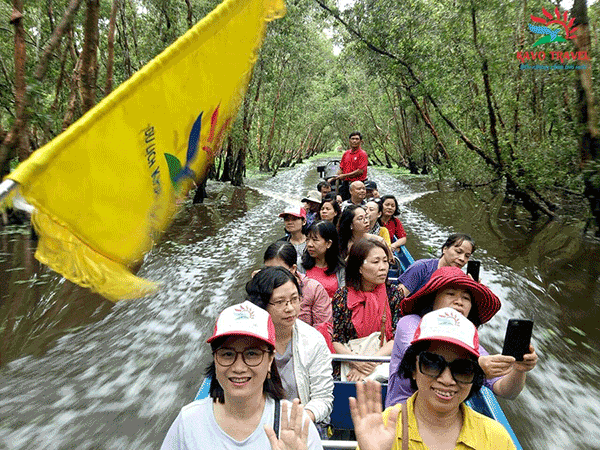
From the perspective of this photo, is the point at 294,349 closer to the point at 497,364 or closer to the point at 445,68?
the point at 497,364

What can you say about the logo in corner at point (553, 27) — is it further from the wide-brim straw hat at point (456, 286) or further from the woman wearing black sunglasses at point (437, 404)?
the woman wearing black sunglasses at point (437, 404)

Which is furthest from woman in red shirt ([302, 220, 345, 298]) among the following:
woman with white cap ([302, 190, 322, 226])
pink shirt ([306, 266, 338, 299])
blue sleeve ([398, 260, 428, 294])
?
woman with white cap ([302, 190, 322, 226])

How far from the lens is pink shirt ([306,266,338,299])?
4.31m

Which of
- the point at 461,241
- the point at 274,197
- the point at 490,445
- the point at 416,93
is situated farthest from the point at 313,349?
the point at 274,197

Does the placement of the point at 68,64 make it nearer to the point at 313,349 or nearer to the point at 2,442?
the point at 2,442

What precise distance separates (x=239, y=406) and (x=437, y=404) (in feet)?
2.68

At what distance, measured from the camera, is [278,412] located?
1.76 metres

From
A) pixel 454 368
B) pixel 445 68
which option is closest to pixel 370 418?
pixel 454 368

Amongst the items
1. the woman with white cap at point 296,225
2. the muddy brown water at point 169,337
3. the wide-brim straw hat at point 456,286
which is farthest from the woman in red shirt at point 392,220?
the wide-brim straw hat at point 456,286

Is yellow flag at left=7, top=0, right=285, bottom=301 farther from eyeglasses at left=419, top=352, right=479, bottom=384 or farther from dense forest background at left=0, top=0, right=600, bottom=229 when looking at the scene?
dense forest background at left=0, top=0, right=600, bottom=229

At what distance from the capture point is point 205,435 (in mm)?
1676

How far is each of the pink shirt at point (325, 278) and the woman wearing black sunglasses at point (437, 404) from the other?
254 cm

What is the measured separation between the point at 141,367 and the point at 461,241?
4099 millimetres

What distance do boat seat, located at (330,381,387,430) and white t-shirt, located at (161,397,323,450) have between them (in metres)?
1.14
